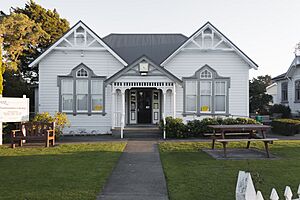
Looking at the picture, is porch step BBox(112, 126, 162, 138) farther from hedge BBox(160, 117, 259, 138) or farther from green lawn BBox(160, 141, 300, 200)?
green lawn BBox(160, 141, 300, 200)

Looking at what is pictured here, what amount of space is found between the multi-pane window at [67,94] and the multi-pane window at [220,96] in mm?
9339

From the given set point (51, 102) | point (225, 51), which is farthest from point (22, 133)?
point (225, 51)

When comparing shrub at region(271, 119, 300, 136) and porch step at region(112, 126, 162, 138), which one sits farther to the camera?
shrub at region(271, 119, 300, 136)

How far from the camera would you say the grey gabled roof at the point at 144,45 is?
893 inches

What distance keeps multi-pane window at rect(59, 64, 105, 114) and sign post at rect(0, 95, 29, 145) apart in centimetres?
468

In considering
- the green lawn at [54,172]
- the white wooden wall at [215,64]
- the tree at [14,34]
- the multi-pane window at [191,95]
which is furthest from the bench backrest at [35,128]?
the tree at [14,34]

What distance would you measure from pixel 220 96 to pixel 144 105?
5.11 metres

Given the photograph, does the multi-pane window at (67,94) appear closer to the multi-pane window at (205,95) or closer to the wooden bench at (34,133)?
the wooden bench at (34,133)

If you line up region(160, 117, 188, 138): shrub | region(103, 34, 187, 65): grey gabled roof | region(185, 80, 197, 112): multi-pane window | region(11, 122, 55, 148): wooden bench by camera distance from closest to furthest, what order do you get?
region(11, 122, 55, 148): wooden bench < region(160, 117, 188, 138): shrub < region(185, 80, 197, 112): multi-pane window < region(103, 34, 187, 65): grey gabled roof

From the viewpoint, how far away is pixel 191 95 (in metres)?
20.7

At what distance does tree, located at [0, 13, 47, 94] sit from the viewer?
25.0 meters

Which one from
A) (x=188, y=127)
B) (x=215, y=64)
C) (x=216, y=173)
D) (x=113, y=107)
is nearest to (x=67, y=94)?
(x=113, y=107)

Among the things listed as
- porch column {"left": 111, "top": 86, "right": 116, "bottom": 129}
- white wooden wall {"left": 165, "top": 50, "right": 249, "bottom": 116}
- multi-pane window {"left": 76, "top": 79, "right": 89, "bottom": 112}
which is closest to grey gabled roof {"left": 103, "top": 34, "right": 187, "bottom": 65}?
white wooden wall {"left": 165, "top": 50, "right": 249, "bottom": 116}

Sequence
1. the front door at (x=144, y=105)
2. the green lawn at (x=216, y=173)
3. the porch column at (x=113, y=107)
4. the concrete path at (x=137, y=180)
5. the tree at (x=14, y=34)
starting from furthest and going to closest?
the tree at (x=14, y=34) → the front door at (x=144, y=105) → the porch column at (x=113, y=107) → the green lawn at (x=216, y=173) → the concrete path at (x=137, y=180)
